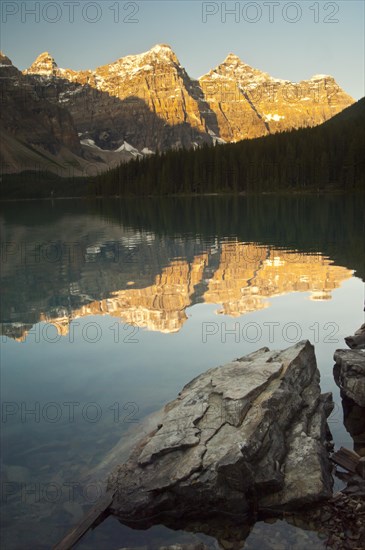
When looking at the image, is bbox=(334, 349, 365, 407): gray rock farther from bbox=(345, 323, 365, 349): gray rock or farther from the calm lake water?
bbox=(345, 323, 365, 349): gray rock

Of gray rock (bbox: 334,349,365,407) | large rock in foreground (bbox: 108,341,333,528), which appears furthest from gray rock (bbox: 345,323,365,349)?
large rock in foreground (bbox: 108,341,333,528)

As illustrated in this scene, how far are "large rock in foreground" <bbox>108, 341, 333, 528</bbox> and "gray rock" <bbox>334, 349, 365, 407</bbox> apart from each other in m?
1.59

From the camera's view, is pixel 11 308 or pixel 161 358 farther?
pixel 11 308

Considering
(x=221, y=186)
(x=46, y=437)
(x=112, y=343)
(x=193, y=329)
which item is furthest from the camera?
Answer: (x=221, y=186)

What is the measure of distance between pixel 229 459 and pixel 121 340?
986 centimetres

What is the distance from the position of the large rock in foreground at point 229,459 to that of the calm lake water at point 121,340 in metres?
0.49

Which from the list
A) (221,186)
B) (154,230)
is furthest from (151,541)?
(221,186)

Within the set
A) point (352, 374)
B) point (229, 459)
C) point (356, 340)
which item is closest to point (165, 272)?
point (356, 340)

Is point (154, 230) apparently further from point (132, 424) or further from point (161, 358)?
point (132, 424)

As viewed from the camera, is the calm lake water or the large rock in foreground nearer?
the large rock in foreground

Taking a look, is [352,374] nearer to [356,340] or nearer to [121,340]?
[356,340]

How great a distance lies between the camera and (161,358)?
635 inches

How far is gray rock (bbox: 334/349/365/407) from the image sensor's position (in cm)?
1229

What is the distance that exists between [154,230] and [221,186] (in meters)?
119
